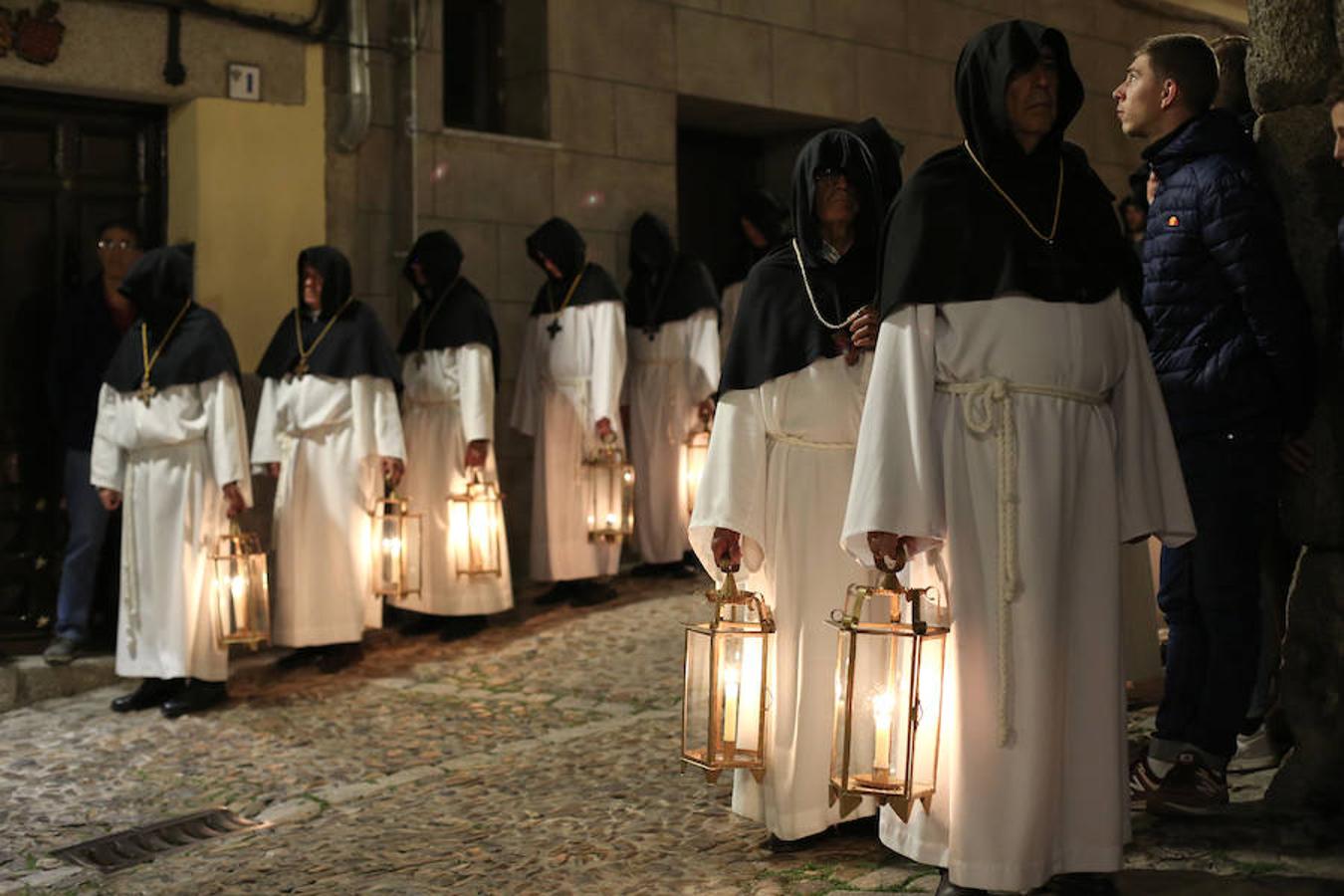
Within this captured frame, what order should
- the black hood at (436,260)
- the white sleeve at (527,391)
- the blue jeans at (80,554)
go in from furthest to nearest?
the white sleeve at (527,391), the black hood at (436,260), the blue jeans at (80,554)

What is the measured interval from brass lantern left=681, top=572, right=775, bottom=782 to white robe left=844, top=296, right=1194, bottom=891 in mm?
638

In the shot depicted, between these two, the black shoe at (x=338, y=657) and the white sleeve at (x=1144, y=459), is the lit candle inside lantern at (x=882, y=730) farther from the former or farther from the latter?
the black shoe at (x=338, y=657)

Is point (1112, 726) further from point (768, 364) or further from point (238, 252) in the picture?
point (238, 252)

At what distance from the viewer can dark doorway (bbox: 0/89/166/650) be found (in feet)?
27.3

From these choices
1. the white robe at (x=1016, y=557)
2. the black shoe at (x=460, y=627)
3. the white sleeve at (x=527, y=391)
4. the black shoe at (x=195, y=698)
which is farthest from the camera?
the white sleeve at (x=527, y=391)

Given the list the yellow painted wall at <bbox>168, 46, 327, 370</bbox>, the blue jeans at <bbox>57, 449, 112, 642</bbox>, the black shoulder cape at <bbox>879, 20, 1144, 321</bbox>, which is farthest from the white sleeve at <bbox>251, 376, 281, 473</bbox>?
the black shoulder cape at <bbox>879, 20, 1144, 321</bbox>

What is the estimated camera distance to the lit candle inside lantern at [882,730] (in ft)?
12.7

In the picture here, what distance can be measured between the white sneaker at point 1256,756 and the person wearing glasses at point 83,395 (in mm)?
5597

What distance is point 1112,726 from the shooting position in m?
3.83

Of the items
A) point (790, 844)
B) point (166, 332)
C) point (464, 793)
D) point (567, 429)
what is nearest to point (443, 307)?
point (567, 429)

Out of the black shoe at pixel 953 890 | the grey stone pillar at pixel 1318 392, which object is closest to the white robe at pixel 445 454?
the grey stone pillar at pixel 1318 392

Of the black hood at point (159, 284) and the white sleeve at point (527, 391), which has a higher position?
the black hood at point (159, 284)

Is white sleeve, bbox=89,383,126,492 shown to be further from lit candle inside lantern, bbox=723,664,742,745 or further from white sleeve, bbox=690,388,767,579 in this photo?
lit candle inside lantern, bbox=723,664,742,745

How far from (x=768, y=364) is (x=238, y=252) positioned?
5179 mm
